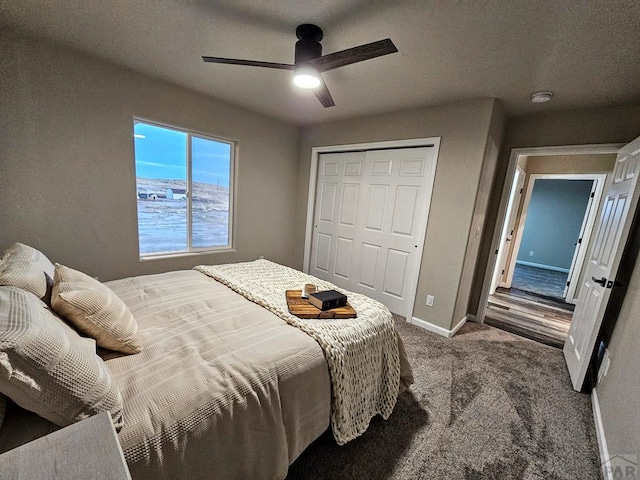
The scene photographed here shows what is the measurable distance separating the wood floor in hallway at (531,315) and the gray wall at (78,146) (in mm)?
3999

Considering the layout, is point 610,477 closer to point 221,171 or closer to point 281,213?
point 281,213

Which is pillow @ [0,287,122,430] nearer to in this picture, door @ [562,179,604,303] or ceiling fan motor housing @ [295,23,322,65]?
ceiling fan motor housing @ [295,23,322,65]

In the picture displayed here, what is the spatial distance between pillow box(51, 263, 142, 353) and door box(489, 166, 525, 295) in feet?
14.4

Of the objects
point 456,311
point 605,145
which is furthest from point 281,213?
point 605,145

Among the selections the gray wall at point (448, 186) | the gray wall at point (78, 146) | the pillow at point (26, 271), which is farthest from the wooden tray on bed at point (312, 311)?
the gray wall at point (78, 146)

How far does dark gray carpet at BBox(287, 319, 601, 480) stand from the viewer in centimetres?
136

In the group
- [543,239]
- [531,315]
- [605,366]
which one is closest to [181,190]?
[605,366]

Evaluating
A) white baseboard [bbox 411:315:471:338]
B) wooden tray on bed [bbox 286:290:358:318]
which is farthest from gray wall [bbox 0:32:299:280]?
white baseboard [bbox 411:315:471:338]

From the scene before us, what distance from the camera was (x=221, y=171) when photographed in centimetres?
333

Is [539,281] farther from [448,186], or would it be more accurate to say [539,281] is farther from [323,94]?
[323,94]

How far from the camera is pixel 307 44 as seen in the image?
5.39 feet

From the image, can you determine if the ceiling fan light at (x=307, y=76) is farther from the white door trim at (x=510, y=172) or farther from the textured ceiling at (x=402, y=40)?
the white door trim at (x=510, y=172)

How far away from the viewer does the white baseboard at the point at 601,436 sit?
53.5 inches

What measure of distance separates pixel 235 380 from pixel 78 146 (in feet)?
8.29
